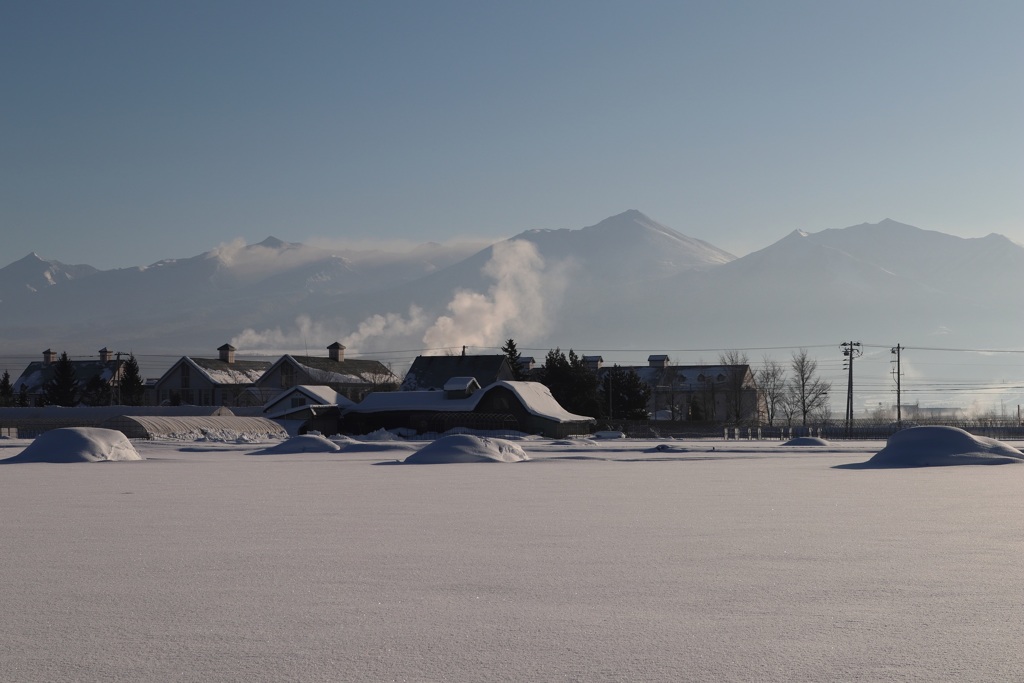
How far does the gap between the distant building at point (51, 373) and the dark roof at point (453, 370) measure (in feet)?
132

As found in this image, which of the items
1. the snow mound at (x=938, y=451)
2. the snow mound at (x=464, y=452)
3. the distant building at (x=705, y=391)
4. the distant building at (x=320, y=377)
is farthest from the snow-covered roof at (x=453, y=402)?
the snow mound at (x=938, y=451)

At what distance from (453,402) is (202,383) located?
3971 centimetres

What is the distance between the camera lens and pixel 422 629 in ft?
25.2

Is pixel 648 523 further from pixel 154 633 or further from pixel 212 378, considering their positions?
pixel 212 378

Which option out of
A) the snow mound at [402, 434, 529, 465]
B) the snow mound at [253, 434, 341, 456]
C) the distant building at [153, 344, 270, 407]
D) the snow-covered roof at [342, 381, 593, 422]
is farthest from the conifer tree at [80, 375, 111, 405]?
the snow mound at [402, 434, 529, 465]

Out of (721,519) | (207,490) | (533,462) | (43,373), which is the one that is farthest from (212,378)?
(721,519)

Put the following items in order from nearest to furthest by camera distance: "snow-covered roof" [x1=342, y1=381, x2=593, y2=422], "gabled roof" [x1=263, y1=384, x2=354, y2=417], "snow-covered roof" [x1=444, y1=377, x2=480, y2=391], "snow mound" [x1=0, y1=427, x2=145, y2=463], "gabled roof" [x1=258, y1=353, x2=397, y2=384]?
1. "snow mound" [x1=0, y1=427, x2=145, y2=463]
2. "snow-covered roof" [x1=342, y1=381, x2=593, y2=422]
3. "snow-covered roof" [x1=444, y1=377, x2=480, y2=391]
4. "gabled roof" [x1=263, y1=384, x2=354, y2=417]
5. "gabled roof" [x1=258, y1=353, x2=397, y2=384]

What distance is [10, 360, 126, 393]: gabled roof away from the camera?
12544cm

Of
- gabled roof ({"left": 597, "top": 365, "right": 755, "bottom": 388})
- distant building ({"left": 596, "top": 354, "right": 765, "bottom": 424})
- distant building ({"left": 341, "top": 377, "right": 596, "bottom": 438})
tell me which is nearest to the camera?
distant building ({"left": 341, "top": 377, "right": 596, "bottom": 438})

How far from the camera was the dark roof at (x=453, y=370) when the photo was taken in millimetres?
103312

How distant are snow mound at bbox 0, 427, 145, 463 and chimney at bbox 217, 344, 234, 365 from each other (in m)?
76.9

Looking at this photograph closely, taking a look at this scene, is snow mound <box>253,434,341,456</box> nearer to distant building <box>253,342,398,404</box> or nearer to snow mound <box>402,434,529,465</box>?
snow mound <box>402,434,529,465</box>

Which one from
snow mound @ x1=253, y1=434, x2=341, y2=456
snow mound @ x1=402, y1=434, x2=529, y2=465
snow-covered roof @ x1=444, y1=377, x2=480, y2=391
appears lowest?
snow mound @ x1=253, y1=434, x2=341, y2=456

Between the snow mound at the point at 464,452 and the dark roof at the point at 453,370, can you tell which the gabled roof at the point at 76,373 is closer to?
the dark roof at the point at 453,370
